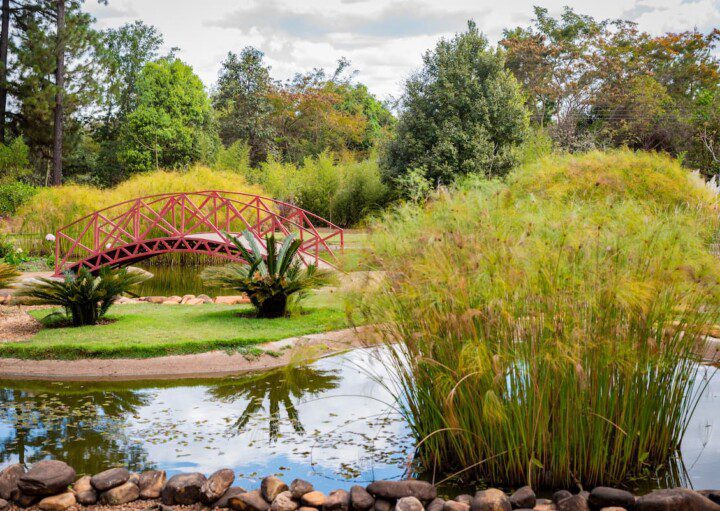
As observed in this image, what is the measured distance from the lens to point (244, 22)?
2884 centimetres

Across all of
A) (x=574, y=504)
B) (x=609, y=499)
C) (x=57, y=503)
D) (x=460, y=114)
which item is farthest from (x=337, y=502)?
(x=460, y=114)

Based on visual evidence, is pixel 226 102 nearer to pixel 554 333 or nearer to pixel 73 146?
pixel 73 146

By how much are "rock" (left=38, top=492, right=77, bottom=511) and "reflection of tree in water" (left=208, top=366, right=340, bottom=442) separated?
1.57 m

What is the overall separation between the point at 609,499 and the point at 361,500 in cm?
117

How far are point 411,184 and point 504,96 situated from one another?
3645mm

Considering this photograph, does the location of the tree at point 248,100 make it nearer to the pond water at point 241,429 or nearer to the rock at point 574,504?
the pond water at point 241,429

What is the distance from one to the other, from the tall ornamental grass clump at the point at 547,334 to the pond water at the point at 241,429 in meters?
0.30

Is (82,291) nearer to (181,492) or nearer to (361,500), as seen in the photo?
(181,492)

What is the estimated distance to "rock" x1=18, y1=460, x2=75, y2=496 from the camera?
11.8 feet

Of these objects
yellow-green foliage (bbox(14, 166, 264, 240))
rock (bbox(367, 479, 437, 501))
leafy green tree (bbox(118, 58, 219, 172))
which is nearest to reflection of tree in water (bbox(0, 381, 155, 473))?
rock (bbox(367, 479, 437, 501))

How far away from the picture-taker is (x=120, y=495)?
11.8 feet

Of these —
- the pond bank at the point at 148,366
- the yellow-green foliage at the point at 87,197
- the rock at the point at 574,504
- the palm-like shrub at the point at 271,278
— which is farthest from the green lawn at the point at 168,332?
the yellow-green foliage at the point at 87,197

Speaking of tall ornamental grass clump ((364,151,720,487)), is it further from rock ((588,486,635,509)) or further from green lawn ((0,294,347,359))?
green lawn ((0,294,347,359))

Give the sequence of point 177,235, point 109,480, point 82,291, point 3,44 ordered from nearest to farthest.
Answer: point 109,480
point 82,291
point 177,235
point 3,44
